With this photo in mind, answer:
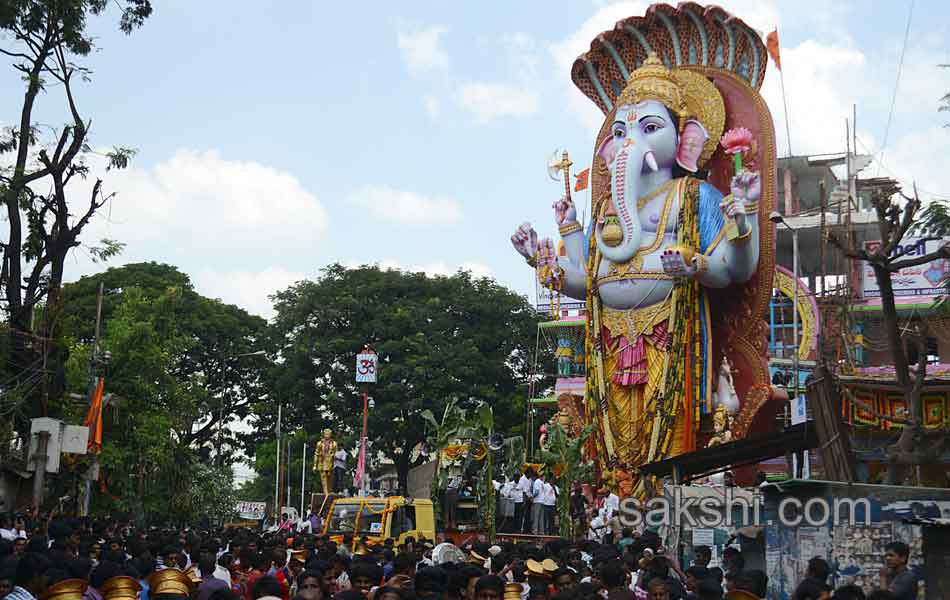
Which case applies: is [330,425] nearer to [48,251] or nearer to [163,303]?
[163,303]

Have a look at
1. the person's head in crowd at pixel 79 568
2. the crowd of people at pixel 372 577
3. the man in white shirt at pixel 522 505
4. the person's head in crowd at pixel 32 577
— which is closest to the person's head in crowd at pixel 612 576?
the crowd of people at pixel 372 577

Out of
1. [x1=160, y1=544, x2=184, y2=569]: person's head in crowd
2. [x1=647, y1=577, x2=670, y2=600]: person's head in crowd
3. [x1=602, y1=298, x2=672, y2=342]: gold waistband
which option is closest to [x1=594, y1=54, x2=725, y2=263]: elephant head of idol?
[x1=602, y1=298, x2=672, y2=342]: gold waistband

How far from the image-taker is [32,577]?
25.5 feet

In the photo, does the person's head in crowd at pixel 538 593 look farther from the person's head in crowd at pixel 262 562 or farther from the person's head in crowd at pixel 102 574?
the person's head in crowd at pixel 102 574

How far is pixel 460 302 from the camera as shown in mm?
46219

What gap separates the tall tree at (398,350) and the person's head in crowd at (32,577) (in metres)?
34.9

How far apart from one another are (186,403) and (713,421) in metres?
12.6

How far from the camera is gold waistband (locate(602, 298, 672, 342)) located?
94.7ft

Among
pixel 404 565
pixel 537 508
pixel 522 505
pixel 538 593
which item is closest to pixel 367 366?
pixel 522 505

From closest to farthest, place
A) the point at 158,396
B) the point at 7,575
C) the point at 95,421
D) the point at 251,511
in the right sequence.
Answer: the point at 7,575 → the point at 95,421 → the point at 158,396 → the point at 251,511

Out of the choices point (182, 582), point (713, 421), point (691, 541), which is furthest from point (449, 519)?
point (182, 582)

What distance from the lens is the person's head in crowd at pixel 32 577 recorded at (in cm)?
771

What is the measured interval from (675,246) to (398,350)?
58.4 feet

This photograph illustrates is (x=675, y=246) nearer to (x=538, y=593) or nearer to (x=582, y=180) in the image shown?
(x=582, y=180)
